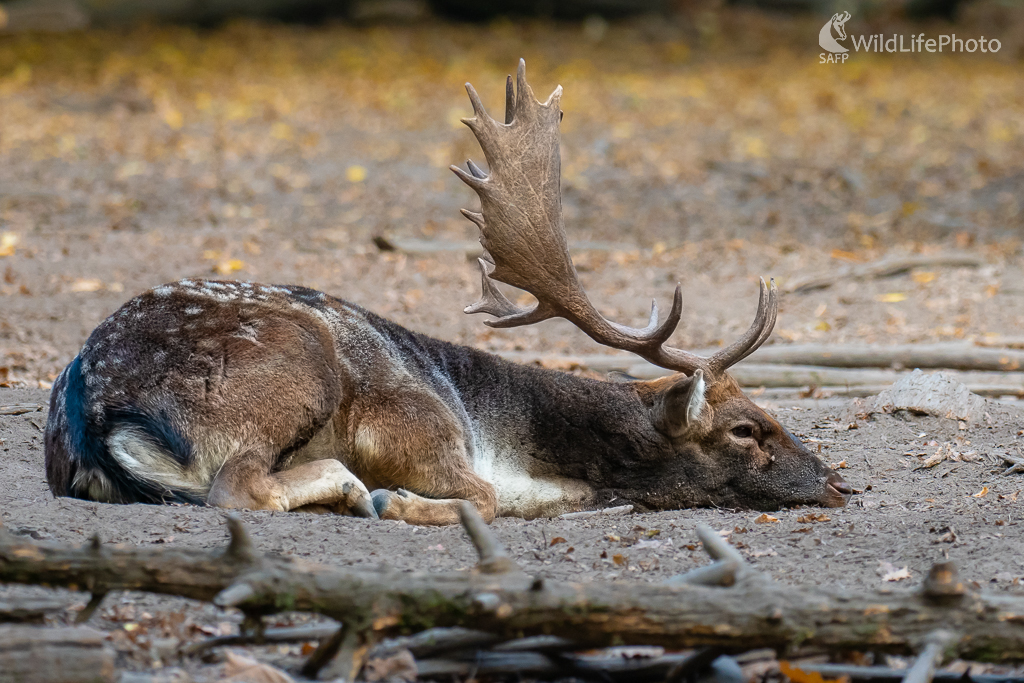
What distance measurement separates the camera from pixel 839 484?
5.47 meters

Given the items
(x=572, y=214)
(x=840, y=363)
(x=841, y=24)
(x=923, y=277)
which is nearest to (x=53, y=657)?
(x=840, y=363)

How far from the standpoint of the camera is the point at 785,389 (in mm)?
7875

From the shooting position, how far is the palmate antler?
5.58 m

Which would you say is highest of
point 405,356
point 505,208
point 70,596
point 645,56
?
point 645,56

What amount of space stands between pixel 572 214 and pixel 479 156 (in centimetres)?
207

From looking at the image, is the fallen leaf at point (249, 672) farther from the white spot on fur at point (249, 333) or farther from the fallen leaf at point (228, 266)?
the fallen leaf at point (228, 266)

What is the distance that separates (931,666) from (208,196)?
11084 mm

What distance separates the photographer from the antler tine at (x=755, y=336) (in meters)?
5.53

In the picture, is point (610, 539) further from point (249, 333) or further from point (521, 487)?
point (249, 333)

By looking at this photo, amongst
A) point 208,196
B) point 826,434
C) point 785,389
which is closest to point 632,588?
point 826,434

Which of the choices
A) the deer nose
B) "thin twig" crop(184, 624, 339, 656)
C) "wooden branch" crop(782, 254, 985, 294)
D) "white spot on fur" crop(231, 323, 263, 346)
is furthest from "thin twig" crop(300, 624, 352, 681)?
"wooden branch" crop(782, 254, 985, 294)

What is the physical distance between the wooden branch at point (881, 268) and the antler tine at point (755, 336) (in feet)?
16.0

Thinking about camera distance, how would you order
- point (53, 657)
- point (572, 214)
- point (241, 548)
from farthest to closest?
point (572, 214)
point (241, 548)
point (53, 657)

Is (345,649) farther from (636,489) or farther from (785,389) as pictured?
(785,389)
